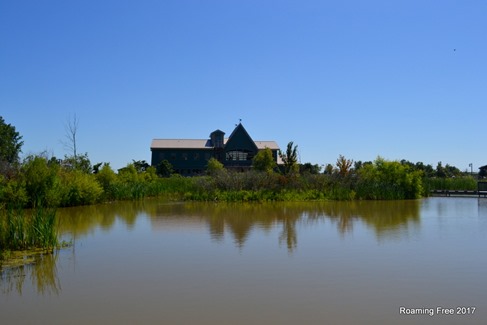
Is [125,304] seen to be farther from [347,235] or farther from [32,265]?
[347,235]

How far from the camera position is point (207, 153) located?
55.8m

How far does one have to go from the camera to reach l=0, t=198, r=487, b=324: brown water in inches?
272

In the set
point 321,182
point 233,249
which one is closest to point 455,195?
point 321,182

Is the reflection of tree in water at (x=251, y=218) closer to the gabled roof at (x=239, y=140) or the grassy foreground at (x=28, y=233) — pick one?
the grassy foreground at (x=28, y=233)

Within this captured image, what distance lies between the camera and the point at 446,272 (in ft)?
29.6

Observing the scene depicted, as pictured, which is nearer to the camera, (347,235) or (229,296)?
(229,296)

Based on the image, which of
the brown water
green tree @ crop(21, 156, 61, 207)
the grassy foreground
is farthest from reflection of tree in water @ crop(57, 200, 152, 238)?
the grassy foreground

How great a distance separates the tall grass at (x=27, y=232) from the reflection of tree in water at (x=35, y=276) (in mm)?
761

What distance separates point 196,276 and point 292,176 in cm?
2192

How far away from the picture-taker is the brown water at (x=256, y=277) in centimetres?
690

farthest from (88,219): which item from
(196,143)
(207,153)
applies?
(196,143)

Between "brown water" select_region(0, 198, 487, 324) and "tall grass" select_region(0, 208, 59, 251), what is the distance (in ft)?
2.40

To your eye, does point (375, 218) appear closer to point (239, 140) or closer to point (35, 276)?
point (35, 276)

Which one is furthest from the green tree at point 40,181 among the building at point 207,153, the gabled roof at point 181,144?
the gabled roof at point 181,144
